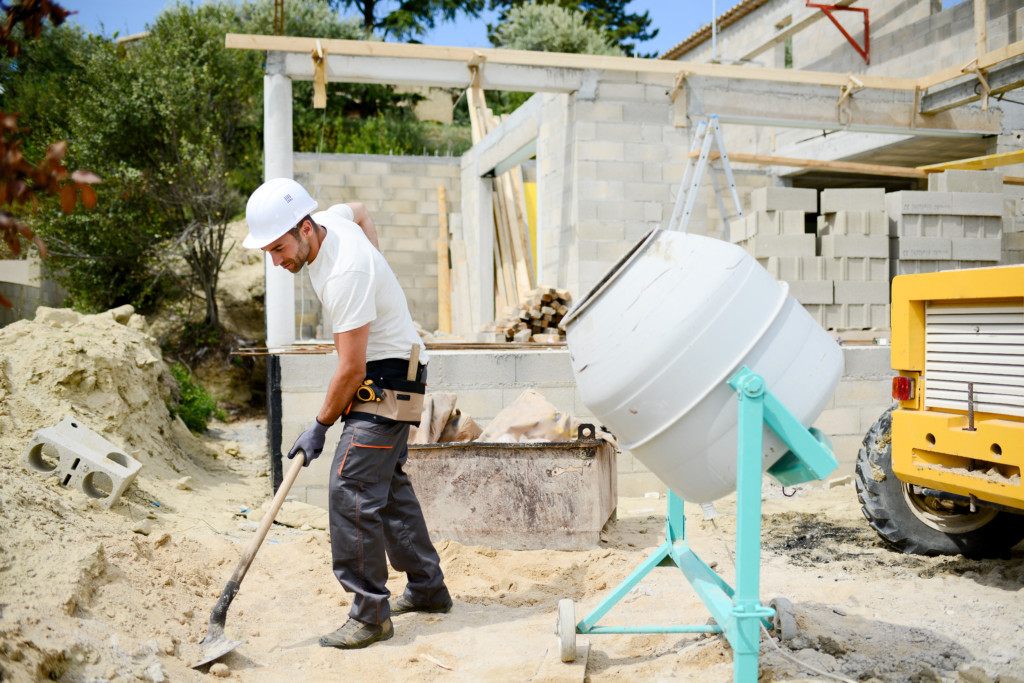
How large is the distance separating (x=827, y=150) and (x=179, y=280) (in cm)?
921

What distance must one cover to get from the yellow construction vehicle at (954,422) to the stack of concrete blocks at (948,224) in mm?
3205

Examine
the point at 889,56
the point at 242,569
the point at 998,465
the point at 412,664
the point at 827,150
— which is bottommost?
the point at 412,664

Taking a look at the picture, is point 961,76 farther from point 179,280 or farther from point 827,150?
point 179,280

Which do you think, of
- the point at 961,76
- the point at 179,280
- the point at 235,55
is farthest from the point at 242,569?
the point at 235,55

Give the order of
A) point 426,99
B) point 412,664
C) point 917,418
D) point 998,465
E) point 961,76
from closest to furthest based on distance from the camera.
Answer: point 412,664, point 998,465, point 917,418, point 961,76, point 426,99

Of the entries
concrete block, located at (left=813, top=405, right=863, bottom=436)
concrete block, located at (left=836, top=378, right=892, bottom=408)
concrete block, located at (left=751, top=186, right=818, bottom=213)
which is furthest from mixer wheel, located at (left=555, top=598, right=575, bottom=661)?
concrete block, located at (left=751, top=186, right=818, bottom=213)

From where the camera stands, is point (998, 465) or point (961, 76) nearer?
point (998, 465)

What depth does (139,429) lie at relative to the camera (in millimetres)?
5852

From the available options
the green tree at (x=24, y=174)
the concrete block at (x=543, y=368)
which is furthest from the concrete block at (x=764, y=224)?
the green tree at (x=24, y=174)

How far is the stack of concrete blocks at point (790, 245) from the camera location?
6527 millimetres

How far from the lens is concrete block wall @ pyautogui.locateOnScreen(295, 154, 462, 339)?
40.1ft

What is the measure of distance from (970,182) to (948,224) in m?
0.41

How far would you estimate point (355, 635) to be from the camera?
10.2 feet

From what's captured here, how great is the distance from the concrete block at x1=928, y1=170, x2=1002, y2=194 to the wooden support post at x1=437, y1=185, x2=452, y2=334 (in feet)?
23.5
